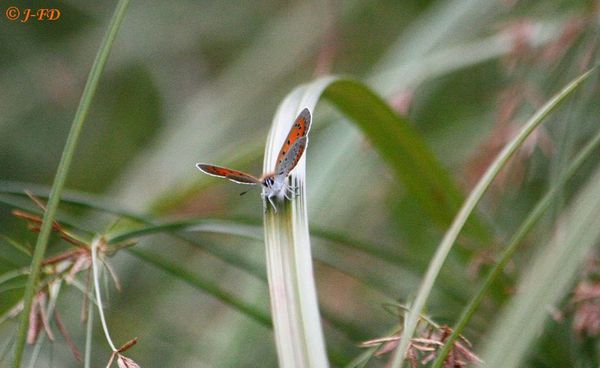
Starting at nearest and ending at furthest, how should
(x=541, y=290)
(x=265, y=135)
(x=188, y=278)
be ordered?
(x=541, y=290)
(x=188, y=278)
(x=265, y=135)

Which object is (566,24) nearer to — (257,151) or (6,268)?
(257,151)

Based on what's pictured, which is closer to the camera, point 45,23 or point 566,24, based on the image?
point 566,24

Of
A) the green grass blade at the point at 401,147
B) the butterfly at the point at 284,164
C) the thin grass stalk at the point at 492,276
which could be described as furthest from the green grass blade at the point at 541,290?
the green grass blade at the point at 401,147

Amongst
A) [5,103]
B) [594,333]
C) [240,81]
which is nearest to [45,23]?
[5,103]

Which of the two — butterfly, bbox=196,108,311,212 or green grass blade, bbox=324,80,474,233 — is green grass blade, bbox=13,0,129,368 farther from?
green grass blade, bbox=324,80,474,233

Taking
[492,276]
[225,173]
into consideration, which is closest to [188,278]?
[225,173]

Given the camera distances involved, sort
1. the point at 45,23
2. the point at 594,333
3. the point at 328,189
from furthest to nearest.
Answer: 1. the point at 45,23
2. the point at 328,189
3. the point at 594,333

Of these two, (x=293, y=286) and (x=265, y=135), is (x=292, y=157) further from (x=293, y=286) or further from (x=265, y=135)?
(x=265, y=135)
